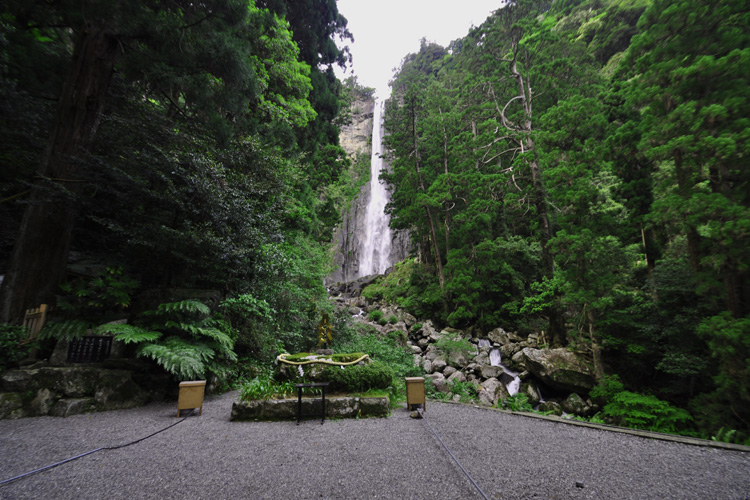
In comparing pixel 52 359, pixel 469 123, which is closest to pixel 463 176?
pixel 469 123

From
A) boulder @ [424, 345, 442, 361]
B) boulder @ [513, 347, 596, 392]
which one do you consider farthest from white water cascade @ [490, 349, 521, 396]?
boulder @ [424, 345, 442, 361]

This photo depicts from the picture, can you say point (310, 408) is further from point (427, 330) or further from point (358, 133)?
point (358, 133)

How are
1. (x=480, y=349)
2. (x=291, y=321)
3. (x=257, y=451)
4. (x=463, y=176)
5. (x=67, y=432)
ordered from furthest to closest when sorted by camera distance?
(x=463, y=176) → (x=480, y=349) → (x=291, y=321) → (x=67, y=432) → (x=257, y=451)

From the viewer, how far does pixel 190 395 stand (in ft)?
13.1

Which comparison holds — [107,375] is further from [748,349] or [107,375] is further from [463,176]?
[463,176]

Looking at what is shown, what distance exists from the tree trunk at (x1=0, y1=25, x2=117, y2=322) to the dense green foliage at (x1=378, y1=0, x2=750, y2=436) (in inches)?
419

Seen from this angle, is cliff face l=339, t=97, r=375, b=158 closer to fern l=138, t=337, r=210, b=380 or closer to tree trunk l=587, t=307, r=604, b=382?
tree trunk l=587, t=307, r=604, b=382

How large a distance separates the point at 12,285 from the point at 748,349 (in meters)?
11.8

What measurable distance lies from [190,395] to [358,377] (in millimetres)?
2532

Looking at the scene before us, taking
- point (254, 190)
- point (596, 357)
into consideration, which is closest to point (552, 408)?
point (596, 357)

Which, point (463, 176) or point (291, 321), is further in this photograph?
point (463, 176)

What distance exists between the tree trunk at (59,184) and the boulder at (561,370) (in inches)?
438

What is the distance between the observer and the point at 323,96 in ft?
40.1

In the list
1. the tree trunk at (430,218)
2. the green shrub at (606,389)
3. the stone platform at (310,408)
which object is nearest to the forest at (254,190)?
the green shrub at (606,389)
